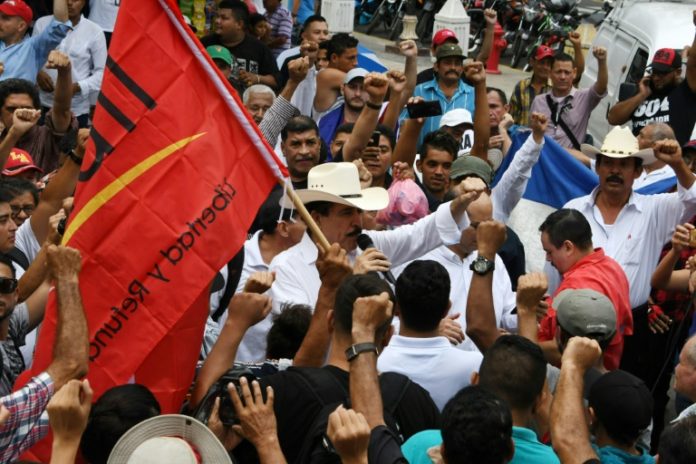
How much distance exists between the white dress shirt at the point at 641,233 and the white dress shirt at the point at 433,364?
2363 mm

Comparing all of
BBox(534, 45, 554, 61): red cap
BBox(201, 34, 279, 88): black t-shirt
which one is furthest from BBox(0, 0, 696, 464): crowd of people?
BBox(534, 45, 554, 61): red cap

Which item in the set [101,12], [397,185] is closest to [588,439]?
[397,185]

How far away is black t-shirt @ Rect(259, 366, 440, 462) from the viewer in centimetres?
425

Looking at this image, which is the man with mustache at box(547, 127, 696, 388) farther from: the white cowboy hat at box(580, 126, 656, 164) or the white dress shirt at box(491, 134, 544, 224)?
the white dress shirt at box(491, 134, 544, 224)

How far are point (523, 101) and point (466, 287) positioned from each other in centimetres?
514

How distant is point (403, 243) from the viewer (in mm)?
6250

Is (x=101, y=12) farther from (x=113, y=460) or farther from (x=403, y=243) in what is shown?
(x=113, y=460)

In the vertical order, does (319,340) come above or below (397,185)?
above

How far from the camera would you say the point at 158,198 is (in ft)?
15.6

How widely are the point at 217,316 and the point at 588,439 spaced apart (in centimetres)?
254

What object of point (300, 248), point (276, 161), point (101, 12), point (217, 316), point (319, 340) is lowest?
point (101, 12)

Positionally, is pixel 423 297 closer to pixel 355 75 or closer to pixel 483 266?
pixel 483 266

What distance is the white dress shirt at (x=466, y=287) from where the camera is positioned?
6.30 meters

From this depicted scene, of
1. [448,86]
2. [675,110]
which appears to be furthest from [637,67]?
[448,86]
